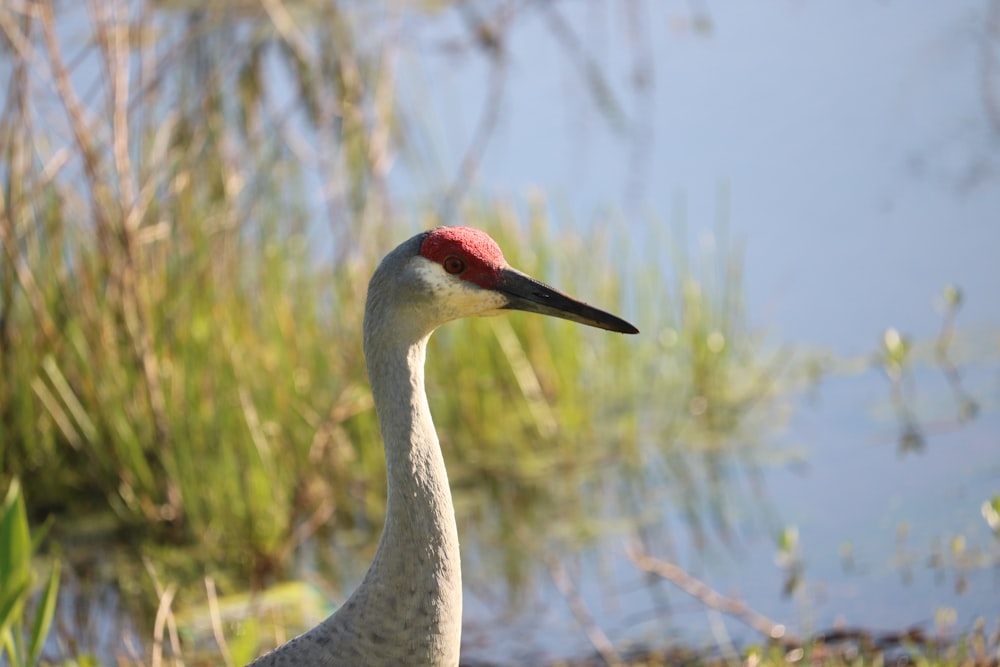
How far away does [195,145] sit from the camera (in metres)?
4.60

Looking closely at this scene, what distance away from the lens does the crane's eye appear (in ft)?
7.57

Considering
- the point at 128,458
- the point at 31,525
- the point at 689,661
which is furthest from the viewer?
the point at 31,525

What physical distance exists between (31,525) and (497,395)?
1.68m

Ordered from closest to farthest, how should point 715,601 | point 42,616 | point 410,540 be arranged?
point 410,540, point 42,616, point 715,601

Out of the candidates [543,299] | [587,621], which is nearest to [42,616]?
[543,299]

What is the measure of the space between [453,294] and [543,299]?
15 centimetres

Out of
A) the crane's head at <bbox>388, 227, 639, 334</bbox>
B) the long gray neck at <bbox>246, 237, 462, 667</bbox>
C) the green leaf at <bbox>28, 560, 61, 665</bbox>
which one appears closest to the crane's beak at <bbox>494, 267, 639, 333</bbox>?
the crane's head at <bbox>388, 227, 639, 334</bbox>

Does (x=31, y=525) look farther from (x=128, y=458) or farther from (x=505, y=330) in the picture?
(x=505, y=330)

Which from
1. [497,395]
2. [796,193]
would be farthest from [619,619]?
[796,193]

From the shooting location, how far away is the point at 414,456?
7.45 ft

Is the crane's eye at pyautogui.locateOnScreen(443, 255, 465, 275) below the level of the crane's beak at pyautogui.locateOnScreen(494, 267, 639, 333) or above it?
above

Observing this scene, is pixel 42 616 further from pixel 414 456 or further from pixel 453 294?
pixel 453 294

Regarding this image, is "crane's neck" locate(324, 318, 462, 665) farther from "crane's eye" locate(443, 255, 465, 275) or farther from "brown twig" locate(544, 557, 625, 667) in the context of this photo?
"brown twig" locate(544, 557, 625, 667)

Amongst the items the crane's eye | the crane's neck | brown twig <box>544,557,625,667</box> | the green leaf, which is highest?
the crane's eye
